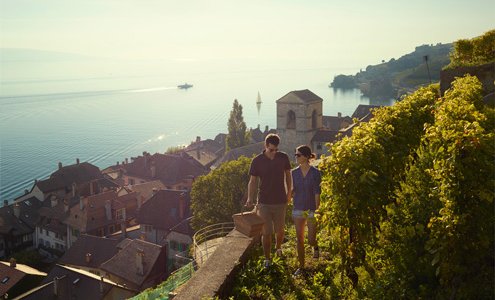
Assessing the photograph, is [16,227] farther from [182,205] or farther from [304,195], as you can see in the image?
[304,195]

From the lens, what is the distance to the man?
8.63m

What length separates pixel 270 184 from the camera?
8656 mm

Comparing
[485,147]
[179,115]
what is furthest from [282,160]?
[179,115]

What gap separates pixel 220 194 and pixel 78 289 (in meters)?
12.4

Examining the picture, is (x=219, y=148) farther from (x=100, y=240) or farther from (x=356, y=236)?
(x=356, y=236)

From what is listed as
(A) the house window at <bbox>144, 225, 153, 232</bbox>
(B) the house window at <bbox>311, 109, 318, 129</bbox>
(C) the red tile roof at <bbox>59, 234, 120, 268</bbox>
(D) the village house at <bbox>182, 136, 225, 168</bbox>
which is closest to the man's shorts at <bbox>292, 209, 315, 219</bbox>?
(C) the red tile roof at <bbox>59, 234, 120, 268</bbox>

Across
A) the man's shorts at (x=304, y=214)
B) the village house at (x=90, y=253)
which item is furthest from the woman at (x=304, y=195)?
the village house at (x=90, y=253)

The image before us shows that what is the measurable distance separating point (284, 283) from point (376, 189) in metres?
2.36

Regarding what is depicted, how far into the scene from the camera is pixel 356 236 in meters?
7.55

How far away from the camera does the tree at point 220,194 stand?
115 ft

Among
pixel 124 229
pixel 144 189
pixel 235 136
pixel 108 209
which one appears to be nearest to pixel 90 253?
pixel 124 229

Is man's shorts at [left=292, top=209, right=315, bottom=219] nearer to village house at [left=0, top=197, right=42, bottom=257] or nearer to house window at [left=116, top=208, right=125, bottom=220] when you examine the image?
house window at [left=116, top=208, right=125, bottom=220]

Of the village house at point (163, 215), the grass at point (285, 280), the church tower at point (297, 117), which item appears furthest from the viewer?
the church tower at point (297, 117)

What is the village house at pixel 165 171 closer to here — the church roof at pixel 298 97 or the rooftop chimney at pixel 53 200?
the rooftop chimney at pixel 53 200
